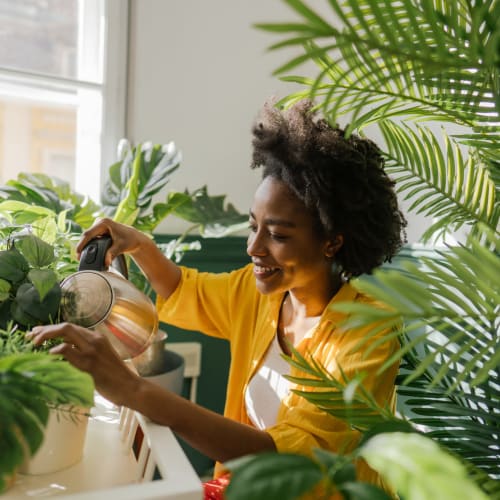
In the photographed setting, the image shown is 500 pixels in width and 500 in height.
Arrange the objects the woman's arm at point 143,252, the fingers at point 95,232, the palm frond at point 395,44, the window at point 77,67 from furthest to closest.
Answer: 1. the window at point 77,67
2. the woman's arm at point 143,252
3. the fingers at point 95,232
4. the palm frond at point 395,44

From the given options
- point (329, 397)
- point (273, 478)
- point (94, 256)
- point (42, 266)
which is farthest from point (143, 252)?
point (273, 478)

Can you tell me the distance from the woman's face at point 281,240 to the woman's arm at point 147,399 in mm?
347

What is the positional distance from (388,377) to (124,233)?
1.86ft

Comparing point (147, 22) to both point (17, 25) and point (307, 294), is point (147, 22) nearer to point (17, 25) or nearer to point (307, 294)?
point (17, 25)

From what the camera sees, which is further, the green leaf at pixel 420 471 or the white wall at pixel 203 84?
the white wall at pixel 203 84

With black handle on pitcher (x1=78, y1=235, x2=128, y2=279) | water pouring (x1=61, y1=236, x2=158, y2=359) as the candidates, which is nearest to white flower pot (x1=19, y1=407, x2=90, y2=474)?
water pouring (x1=61, y1=236, x2=158, y2=359)

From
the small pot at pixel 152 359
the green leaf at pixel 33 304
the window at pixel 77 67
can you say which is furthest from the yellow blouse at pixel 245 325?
the window at pixel 77 67

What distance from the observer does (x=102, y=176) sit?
5.61ft

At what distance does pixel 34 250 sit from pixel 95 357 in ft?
0.49

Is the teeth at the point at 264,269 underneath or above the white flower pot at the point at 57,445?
above

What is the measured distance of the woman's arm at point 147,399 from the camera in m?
0.58

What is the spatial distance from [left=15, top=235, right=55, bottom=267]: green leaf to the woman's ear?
22.6 inches

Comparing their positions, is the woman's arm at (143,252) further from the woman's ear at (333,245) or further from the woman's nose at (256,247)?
the woman's ear at (333,245)

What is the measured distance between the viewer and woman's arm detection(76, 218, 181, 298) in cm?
93
